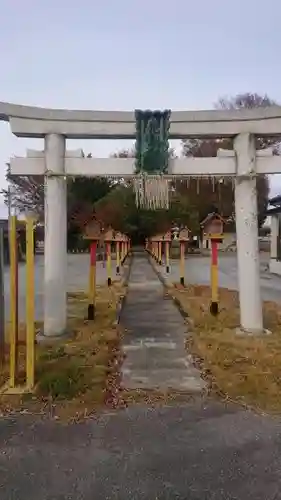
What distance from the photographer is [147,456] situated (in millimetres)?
3609

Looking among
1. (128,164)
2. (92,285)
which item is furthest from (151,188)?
(92,285)

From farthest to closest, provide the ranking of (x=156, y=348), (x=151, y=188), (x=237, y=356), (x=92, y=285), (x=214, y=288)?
(x=214, y=288) < (x=92, y=285) < (x=151, y=188) < (x=156, y=348) < (x=237, y=356)

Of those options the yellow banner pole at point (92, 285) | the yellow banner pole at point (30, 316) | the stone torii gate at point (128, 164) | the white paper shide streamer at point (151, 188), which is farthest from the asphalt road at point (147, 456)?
the yellow banner pole at point (92, 285)

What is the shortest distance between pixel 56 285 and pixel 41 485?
4.65 meters

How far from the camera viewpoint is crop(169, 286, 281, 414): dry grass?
5.03 m

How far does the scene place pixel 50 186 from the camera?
301 inches

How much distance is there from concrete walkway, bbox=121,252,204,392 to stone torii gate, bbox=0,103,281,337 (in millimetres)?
1236

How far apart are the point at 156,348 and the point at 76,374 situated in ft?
5.92

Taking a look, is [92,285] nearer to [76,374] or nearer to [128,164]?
[128,164]

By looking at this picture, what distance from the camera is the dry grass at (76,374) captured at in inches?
185

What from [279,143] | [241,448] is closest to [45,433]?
[241,448]

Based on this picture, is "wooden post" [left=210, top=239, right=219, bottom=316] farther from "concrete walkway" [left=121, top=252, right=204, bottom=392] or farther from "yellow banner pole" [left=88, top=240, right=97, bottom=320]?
"yellow banner pole" [left=88, top=240, right=97, bottom=320]

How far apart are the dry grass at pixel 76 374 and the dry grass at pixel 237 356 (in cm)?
112

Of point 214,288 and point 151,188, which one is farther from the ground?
point 151,188
